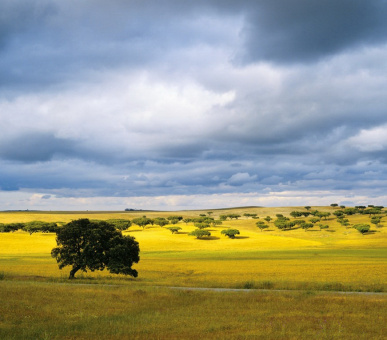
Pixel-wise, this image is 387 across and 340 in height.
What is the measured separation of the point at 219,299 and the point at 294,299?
568 cm

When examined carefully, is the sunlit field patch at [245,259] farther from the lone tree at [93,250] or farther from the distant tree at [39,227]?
the distant tree at [39,227]

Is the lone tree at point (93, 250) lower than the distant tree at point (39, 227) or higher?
higher

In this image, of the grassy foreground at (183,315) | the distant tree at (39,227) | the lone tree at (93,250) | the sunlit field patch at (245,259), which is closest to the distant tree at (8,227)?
the distant tree at (39,227)

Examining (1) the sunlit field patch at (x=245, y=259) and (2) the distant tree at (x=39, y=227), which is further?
(2) the distant tree at (x=39, y=227)

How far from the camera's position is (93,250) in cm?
5219

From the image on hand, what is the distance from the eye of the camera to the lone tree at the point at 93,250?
51156 millimetres

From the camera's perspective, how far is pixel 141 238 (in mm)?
134375

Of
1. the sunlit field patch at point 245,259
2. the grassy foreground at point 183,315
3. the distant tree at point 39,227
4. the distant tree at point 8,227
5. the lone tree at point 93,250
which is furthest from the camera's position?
the distant tree at point 8,227

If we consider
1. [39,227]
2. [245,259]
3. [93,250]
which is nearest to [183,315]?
[93,250]

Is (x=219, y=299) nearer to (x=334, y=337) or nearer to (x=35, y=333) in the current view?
(x=334, y=337)

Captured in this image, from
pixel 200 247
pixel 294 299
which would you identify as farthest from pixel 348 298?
pixel 200 247

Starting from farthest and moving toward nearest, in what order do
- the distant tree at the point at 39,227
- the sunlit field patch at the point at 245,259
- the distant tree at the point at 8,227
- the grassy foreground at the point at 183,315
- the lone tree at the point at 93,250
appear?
the distant tree at the point at 8,227, the distant tree at the point at 39,227, the lone tree at the point at 93,250, the sunlit field patch at the point at 245,259, the grassy foreground at the point at 183,315

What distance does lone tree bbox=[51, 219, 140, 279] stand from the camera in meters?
51.2

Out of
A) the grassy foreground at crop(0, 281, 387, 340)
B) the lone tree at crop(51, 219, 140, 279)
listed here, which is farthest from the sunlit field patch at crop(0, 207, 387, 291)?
the grassy foreground at crop(0, 281, 387, 340)
